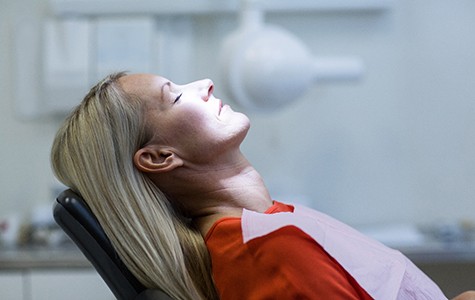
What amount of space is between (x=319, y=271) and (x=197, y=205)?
32cm

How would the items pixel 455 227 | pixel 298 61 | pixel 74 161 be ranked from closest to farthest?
pixel 74 161 → pixel 298 61 → pixel 455 227

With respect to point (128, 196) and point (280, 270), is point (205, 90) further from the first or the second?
point (280, 270)

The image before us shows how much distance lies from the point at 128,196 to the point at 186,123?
0.17 metres

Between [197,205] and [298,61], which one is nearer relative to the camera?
[197,205]

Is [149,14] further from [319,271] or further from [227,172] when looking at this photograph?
[319,271]

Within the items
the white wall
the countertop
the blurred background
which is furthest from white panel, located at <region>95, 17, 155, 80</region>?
the countertop

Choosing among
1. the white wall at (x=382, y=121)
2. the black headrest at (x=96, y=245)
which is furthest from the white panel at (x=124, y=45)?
the black headrest at (x=96, y=245)

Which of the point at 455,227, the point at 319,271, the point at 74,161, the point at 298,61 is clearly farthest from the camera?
the point at 455,227

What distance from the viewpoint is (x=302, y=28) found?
3.04 metres

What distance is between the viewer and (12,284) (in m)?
2.72

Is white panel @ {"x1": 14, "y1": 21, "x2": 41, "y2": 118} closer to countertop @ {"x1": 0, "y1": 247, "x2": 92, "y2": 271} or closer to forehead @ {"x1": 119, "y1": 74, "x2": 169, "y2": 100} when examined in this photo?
countertop @ {"x1": 0, "y1": 247, "x2": 92, "y2": 271}

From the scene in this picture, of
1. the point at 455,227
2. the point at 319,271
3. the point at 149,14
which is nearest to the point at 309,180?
the point at 455,227

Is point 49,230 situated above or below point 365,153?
below

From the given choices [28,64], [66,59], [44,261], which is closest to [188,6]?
[66,59]
